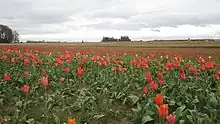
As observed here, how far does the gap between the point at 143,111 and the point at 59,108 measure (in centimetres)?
193

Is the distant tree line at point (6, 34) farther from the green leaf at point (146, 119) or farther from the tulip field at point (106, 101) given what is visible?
the green leaf at point (146, 119)

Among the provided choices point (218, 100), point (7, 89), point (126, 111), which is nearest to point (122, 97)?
point (126, 111)

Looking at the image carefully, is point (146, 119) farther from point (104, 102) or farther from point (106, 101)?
point (106, 101)

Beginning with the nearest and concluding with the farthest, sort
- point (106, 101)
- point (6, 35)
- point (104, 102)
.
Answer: point (104, 102)
point (106, 101)
point (6, 35)

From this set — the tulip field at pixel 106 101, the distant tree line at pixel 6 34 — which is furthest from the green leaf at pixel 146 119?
the distant tree line at pixel 6 34

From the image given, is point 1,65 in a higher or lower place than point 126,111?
higher

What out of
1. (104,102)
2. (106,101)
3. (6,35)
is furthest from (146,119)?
(6,35)

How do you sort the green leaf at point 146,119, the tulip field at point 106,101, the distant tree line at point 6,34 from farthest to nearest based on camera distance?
1. the distant tree line at point 6,34
2. the tulip field at point 106,101
3. the green leaf at point 146,119

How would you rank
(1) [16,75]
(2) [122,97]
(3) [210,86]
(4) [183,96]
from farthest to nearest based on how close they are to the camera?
1. (1) [16,75]
2. (3) [210,86]
3. (2) [122,97]
4. (4) [183,96]

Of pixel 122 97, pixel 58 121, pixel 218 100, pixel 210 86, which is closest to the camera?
pixel 58 121

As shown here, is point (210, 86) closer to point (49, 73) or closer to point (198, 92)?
point (198, 92)

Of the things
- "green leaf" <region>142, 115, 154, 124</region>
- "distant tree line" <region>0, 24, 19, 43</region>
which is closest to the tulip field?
"green leaf" <region>142, 115, 154, 124</region>

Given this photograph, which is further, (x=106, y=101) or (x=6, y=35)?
(x=6, y=35)

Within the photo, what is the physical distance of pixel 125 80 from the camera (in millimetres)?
9320
